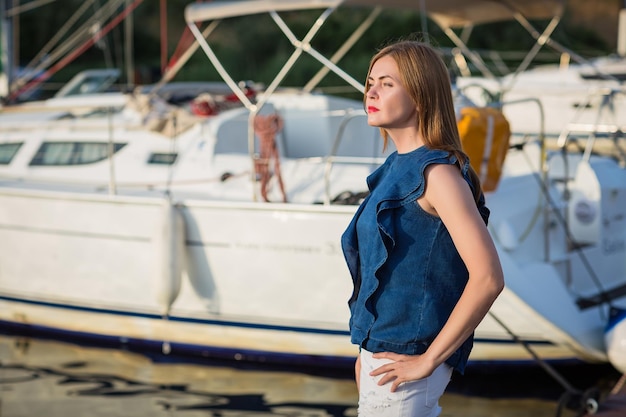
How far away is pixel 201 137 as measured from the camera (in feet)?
24.4

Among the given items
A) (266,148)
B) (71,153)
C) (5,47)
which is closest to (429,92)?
(266,148)

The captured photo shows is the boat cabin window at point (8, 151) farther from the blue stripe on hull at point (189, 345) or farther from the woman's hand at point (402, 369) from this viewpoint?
the woman's hand at point (402, 369)

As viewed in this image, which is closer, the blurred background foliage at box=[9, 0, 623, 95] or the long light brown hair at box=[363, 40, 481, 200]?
the long light brown hair at box=[363, 40, 481, 200]

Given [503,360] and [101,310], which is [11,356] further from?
[503,360]

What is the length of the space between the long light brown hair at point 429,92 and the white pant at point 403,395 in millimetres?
459

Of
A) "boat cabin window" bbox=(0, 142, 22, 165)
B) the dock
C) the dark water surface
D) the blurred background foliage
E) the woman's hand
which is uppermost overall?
the blurred background foliage

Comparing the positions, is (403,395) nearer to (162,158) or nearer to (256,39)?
(162,158)

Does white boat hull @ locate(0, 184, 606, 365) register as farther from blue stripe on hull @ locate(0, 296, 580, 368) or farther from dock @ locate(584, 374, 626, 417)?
dock @ locate(584, 374, 626, 417)

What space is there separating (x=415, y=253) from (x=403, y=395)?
0.35 m

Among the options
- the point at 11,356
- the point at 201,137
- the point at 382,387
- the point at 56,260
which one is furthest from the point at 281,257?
the point at 382,387

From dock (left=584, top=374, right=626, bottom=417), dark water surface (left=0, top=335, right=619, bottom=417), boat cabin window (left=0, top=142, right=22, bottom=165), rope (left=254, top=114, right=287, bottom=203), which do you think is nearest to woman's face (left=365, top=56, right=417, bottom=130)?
dock (left=584, top=374, right=626, bottom=417)

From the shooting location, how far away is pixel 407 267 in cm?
225

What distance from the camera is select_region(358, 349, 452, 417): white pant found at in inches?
90.3

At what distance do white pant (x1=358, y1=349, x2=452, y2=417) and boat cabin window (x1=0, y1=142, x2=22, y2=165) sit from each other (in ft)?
21.5
